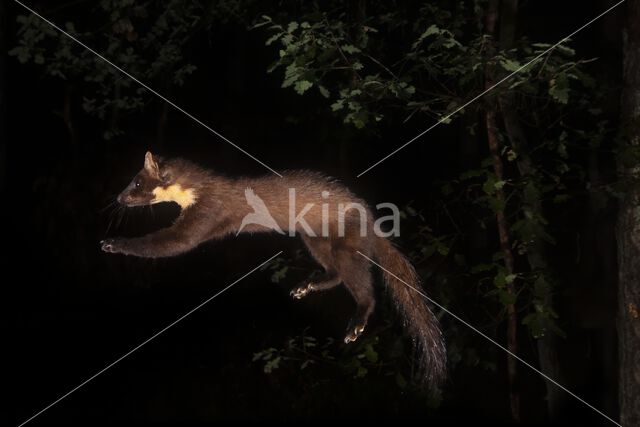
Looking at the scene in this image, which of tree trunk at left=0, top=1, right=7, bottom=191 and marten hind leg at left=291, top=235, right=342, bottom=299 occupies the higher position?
tree trunk at left=0, top=1, right=7, bottom=191

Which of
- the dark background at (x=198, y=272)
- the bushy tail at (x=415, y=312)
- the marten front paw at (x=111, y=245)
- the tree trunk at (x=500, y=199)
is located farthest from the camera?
the tree trunk at (x=500, y=199)

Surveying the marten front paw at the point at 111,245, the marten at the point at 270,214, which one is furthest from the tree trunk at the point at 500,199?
the marten front paw at the point at 111,245

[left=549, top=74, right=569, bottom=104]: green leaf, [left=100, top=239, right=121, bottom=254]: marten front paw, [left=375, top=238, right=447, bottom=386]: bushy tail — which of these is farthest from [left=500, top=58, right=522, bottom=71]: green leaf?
[left=100, top=239, right=121, bottom=254]: marten front paw

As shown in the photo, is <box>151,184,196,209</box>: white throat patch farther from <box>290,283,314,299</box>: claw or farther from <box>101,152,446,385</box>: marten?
<box>290,283,314,299</box>: claw

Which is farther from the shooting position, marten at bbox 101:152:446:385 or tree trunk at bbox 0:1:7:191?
tree trunk at bbox 0:1:7:191

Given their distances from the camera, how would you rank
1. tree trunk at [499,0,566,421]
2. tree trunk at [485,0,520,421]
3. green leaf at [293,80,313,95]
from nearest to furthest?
1. green leaf at [293,80,313,95]
2. tree trunk at [485,0,520,421]
3. tree trunk at [499,0,566,421]

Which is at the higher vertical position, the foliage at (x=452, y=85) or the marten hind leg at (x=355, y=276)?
the foliage at (x=452, y=85)

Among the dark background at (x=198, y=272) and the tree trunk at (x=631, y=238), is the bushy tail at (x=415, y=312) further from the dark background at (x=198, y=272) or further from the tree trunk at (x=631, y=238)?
the tree trunk at (x=631, y=238)

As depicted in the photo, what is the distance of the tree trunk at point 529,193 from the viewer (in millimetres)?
5001

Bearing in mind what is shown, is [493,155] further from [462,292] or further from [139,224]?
[139,224]

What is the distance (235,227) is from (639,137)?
8.65ft

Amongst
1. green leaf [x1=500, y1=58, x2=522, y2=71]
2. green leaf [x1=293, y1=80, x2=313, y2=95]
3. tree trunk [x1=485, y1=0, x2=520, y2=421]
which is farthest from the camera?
tree trunk [x1=485, y1=0, x2=520, y2=421]

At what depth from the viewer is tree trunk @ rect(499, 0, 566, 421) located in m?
5.00

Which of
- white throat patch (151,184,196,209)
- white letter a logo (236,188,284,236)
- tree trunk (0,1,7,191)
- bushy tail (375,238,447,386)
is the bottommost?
bushy tail (375,238,447,386)
